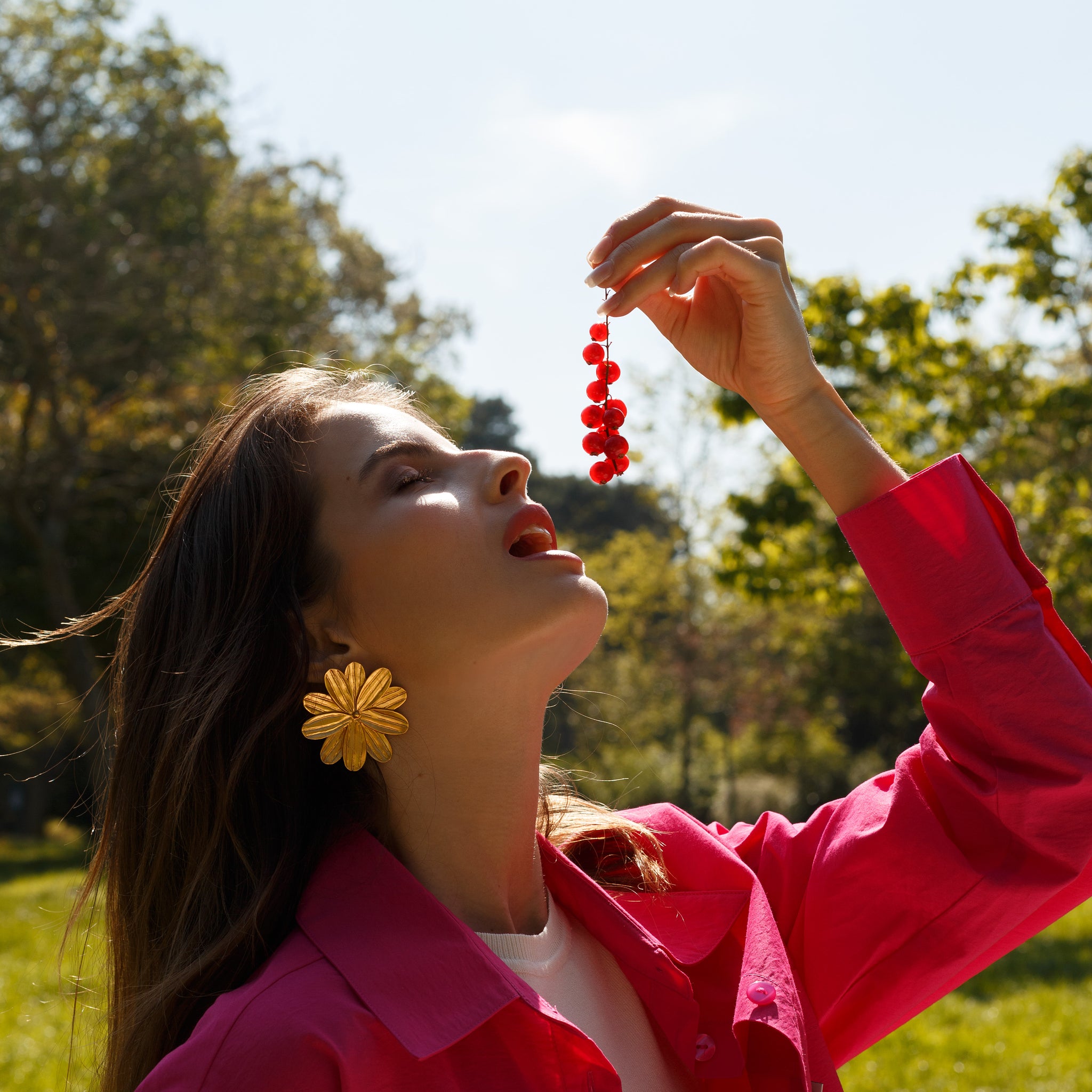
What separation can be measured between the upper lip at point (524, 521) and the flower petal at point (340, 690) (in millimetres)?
327

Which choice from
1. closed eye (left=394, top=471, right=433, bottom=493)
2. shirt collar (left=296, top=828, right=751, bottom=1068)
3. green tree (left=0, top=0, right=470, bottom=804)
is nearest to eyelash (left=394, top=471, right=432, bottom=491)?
closed eye (left=394, top=471, right=433, bottom=493)

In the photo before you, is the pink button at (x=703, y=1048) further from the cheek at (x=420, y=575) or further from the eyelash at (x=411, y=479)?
the eyelash at (x=411, y=479)

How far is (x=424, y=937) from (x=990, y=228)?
908cm

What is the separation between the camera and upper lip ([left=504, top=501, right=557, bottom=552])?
174cm

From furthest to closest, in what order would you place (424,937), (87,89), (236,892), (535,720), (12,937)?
(87,89) → (12,937) → (535,720) → (236,892) → (424,937)

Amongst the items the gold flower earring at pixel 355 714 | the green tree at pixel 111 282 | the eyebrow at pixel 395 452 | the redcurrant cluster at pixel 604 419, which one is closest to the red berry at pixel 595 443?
the redcurrant cluster at pixel 604 419

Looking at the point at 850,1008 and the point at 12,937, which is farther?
the point at 12,937

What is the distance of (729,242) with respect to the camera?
174 cm

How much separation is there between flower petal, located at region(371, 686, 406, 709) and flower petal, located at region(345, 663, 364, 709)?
0.03 metres

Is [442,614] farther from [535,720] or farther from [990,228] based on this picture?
[990,228]

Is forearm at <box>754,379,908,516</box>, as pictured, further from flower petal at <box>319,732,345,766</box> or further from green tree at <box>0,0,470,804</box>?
green tree at <box>0,0,470,804</box>

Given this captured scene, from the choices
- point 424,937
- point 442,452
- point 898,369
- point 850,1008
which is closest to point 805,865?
point 850,1008

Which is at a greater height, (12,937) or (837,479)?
(837,479)

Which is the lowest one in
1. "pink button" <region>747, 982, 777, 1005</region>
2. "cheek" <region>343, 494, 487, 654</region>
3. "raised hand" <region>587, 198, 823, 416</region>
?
"pink button" <region>747, 982, 777, 1005</region>
